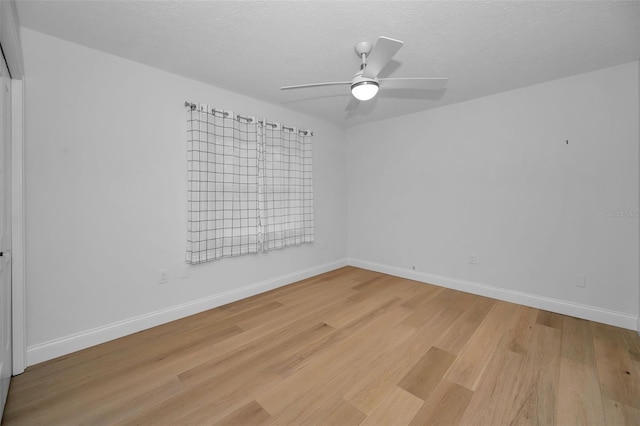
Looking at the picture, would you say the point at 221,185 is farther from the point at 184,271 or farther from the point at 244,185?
the point at 184,271

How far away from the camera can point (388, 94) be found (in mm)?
3141

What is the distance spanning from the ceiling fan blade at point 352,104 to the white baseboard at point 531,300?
7.97 feet

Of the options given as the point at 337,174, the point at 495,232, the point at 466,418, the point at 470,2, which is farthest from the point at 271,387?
the point at 337,174

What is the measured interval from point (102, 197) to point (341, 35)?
2364mm

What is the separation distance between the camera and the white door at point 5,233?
1.52 metres

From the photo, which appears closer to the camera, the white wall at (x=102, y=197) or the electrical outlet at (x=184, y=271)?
the white wall at (x=102, y=197)

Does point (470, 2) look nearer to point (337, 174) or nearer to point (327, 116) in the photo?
point (327, 116)

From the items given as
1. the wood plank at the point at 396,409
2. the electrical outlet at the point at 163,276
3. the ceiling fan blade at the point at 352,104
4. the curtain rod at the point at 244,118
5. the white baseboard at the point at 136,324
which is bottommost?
the wood plank at the point at 396,409

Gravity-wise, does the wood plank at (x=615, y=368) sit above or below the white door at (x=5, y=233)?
below

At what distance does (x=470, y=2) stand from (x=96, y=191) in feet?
10.2

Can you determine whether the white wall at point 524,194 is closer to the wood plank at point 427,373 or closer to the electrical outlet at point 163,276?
the wood plank at point 427,373

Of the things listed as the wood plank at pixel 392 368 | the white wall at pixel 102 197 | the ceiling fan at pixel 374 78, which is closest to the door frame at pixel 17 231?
the white wall at pixel 102 197

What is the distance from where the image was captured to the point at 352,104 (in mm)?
3422

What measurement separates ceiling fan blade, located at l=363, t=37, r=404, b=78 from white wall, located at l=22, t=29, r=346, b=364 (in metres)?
1.85
